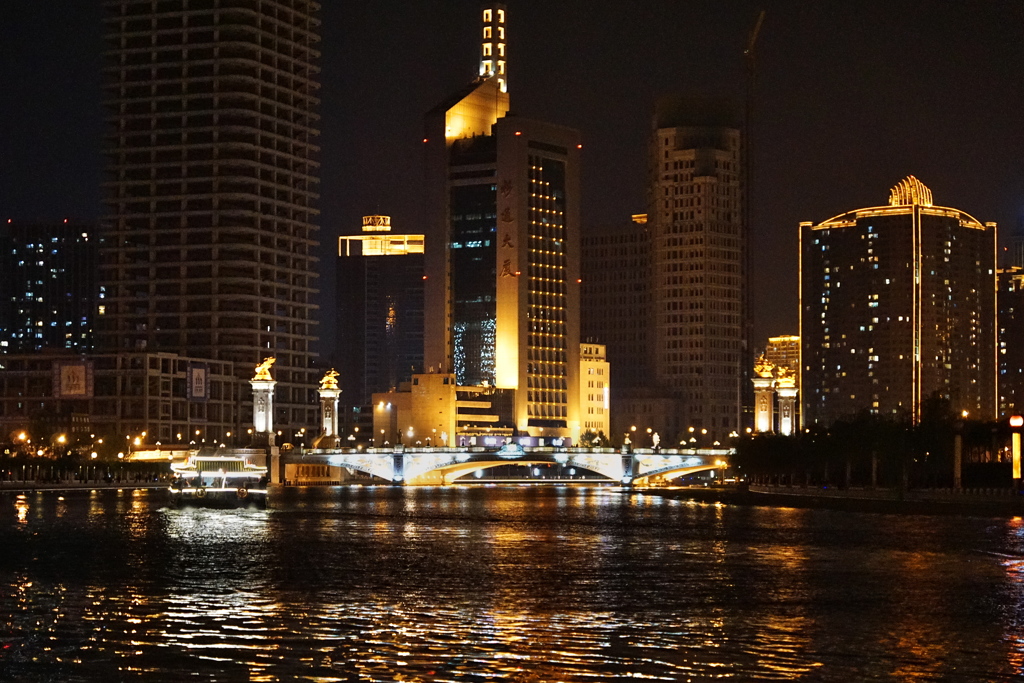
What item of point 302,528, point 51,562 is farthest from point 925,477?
point 51,562

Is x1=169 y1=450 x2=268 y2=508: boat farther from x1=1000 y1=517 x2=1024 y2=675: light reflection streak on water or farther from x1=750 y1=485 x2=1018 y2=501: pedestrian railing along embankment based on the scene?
x1=1000 y1=517 x2=1024 y2=675: light reflection streak on water

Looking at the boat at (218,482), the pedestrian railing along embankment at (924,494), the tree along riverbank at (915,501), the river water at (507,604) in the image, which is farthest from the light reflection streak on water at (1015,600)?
the boat at (218,482)

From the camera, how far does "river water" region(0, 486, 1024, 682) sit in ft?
160

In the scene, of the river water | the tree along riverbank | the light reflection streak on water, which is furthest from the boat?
the light reflection streak on water

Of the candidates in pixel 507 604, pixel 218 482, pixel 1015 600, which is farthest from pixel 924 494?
pixel 507 604

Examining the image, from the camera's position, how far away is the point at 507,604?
65375 mm

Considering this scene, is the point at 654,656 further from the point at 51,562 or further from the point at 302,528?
the point at 302,528

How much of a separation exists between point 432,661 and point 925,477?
152 metres

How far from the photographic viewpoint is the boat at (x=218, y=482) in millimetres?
180750

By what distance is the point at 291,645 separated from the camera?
5219 cm

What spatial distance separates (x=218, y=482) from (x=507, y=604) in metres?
126

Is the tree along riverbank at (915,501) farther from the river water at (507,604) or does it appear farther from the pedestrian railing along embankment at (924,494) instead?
the river water at (507,604)

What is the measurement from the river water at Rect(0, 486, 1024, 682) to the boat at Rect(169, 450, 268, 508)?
54281 millimetres

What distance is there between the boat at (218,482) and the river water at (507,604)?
5428 cm
